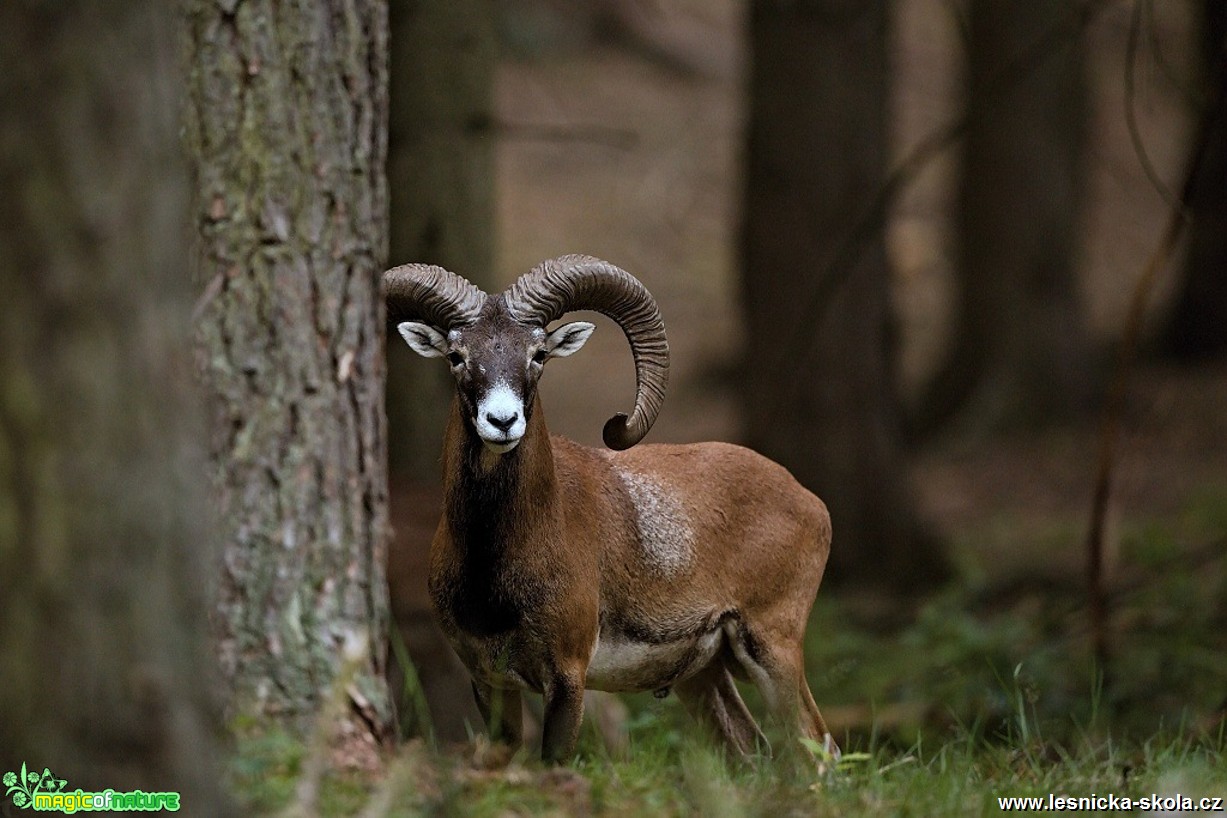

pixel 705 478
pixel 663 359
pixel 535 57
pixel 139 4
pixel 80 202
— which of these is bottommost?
pixel 705 478

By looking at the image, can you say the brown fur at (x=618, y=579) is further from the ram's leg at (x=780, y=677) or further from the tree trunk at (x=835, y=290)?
the tree trunk at (x=835, y=290)

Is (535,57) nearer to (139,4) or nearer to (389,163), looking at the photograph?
(389,163)

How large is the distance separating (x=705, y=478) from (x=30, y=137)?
469 cm

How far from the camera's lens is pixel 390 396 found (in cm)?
915

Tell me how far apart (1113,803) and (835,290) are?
889cm

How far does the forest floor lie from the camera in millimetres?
5465

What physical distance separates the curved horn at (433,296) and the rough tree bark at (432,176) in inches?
70.0

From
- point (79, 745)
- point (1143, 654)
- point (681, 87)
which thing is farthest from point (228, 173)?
point (681, 87)

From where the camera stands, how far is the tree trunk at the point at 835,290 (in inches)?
551

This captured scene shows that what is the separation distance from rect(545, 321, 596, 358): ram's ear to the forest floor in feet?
5.94

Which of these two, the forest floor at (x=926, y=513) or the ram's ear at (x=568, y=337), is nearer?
the forest floor at (x=926, y=513)

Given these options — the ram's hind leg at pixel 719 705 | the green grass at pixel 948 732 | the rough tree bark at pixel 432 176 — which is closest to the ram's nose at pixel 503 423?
the green grass at pixel 948 732

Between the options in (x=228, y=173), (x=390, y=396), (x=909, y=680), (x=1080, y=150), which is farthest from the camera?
(x=1080, y=150)

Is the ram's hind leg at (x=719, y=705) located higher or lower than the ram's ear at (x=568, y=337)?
lower
